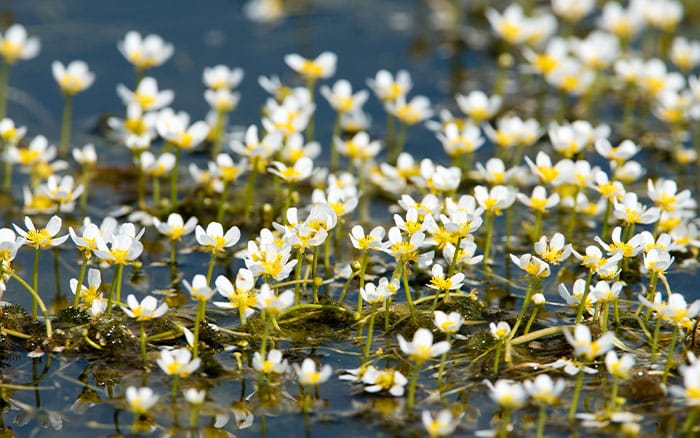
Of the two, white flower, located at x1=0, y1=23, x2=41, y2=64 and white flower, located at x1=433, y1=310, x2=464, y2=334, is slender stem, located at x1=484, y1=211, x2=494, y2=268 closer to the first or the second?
white flower, located at x1=433, y1=310, x2=464, y2=334

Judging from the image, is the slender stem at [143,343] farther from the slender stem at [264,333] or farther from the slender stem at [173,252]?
the slender stem at [173,252]

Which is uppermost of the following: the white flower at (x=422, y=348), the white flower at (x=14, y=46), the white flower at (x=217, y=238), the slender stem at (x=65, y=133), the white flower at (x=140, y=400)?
the white flower at (x=14, y=46)

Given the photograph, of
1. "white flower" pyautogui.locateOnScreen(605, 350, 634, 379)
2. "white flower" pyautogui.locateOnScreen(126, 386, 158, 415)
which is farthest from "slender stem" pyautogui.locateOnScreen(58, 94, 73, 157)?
"white flower" pyautogui.locateOnScreen(605, 350, 634, 379)

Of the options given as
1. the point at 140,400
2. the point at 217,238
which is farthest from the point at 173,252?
the point at 140,400

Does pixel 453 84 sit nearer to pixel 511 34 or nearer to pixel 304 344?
pixel 511 34

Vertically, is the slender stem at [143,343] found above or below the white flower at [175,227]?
below

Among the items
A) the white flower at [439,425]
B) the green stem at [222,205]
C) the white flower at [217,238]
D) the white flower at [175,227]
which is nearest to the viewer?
the white flower at [439,425]

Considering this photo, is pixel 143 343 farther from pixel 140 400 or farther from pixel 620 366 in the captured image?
pixel 620 366

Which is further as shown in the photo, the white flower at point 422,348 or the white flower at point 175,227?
the white flower at point 175,227

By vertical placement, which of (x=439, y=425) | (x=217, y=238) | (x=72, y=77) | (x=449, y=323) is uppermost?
(x=72, y=77)

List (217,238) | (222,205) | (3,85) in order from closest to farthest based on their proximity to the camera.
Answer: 1. (217,238)
2. (222,205)
3. (3,85)

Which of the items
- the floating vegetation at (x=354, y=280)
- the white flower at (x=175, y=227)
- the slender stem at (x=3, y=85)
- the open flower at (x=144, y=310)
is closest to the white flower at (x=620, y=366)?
the floating vegetation at (x=354, y=280)
